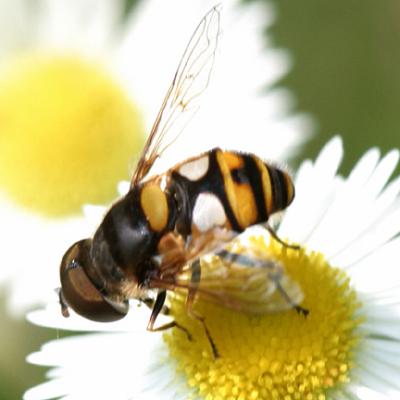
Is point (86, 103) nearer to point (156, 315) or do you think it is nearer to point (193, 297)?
point (156, 315)

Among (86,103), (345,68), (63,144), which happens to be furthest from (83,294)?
(345,68)

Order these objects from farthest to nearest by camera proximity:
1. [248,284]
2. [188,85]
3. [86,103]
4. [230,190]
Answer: [86,103] → [188,85] → [230,190] → [248,284]

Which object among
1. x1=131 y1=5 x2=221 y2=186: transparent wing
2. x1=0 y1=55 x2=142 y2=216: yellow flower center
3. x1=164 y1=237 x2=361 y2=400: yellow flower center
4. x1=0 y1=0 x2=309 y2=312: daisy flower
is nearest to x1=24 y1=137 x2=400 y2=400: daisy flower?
x1=164 y1=237 x2=361 y2=400: yellow flower center

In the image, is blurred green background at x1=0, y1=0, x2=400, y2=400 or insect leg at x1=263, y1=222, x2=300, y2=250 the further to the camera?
blurred green background at x1=0, y1=0, x2=400, y2=400

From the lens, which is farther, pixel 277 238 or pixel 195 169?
pixel 277 238

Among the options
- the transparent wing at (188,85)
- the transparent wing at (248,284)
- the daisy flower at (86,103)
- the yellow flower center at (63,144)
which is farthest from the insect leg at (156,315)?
Answer: the yellow flower center at (63,144)

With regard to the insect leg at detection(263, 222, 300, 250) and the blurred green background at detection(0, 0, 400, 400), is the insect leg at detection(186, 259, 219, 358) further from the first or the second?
the blurred green background at detection(0, 0, 400, 400)
